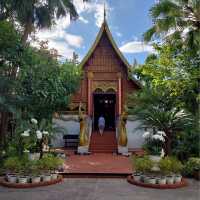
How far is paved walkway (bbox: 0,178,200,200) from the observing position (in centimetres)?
681

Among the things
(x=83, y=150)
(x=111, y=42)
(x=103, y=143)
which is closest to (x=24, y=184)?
(x=83, y=150)

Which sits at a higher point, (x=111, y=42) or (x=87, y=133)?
(x=111, y=42)

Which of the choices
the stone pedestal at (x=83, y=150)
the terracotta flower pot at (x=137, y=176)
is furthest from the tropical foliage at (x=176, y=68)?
the stone pedestal at (x=83, y=150)

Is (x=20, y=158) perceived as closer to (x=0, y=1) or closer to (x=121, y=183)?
(x=121, y=183)

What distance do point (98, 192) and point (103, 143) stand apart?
854 cm

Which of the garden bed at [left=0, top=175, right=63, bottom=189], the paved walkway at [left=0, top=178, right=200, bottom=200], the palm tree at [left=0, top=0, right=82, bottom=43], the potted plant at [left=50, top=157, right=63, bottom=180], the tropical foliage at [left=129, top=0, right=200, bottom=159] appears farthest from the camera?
the palm tree at [left=0, top=0, right=82, bottom=43]

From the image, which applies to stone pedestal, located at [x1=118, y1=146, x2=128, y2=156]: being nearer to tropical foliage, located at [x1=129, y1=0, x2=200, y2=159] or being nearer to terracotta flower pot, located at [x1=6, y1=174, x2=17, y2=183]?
tropical foliage, located at [x1=129, y1=0, x2=200, y2=159]

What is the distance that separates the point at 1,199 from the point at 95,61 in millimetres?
11939

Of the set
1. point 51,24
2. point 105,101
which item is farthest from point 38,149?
point 105,101

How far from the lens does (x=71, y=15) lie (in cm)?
1504

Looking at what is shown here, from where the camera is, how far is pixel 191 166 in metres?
9.28

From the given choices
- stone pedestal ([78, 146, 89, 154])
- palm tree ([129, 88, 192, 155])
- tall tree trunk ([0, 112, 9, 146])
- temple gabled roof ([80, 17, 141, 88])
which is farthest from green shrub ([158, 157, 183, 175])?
temple gabled roof ([80, 17, 141, 88])

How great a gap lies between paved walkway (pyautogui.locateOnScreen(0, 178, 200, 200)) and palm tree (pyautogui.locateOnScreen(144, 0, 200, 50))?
537cm

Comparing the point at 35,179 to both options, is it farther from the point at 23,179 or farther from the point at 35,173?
the point at 23,179
